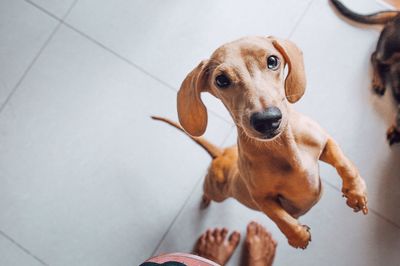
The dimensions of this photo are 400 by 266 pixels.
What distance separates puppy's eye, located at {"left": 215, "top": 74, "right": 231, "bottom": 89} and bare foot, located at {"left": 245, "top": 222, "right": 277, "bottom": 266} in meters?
0.94

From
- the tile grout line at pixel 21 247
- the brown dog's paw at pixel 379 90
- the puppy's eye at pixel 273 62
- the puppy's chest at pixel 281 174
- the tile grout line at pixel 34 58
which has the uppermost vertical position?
the brown dog's paw at pixel 379 90

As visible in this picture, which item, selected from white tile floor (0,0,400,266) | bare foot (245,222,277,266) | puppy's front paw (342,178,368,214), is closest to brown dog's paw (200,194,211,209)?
white tile floor (0,0,400,266)

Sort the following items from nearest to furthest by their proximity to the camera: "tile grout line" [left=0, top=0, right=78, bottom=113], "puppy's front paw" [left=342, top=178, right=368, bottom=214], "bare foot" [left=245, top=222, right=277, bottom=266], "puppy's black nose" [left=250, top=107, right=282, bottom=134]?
"puppy's black nose" [left=250, top=107, right=282, bottom=134], "puppy's front paw" [left=342, top=178, right=368, bottom=214], "bare foot" [left=245, top=222, right=277, bottom=266], "tile grout line" [left=0, top=0, right=78, bottom=113]

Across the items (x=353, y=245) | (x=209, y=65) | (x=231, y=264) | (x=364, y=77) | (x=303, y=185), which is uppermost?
(x=364, y=77)

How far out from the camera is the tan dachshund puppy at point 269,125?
1207 mm

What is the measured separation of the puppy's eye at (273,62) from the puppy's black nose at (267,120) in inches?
5.7

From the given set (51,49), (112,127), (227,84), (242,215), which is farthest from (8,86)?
(227,84)

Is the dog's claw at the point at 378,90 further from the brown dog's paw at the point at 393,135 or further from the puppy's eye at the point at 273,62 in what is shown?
the puppy's eye at the point at 273,62

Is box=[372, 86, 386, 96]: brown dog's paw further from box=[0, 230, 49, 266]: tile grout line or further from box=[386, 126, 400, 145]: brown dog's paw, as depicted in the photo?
box=[0, 230, 49, 266]: tile grout line

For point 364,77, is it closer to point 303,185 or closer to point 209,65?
point 303,185

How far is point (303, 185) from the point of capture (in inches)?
56.3

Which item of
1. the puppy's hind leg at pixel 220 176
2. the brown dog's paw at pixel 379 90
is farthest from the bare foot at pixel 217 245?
the brown dog's paw at pixel 379 90

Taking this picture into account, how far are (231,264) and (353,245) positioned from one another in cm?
53

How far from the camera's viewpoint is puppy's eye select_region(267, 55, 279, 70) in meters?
1.25
